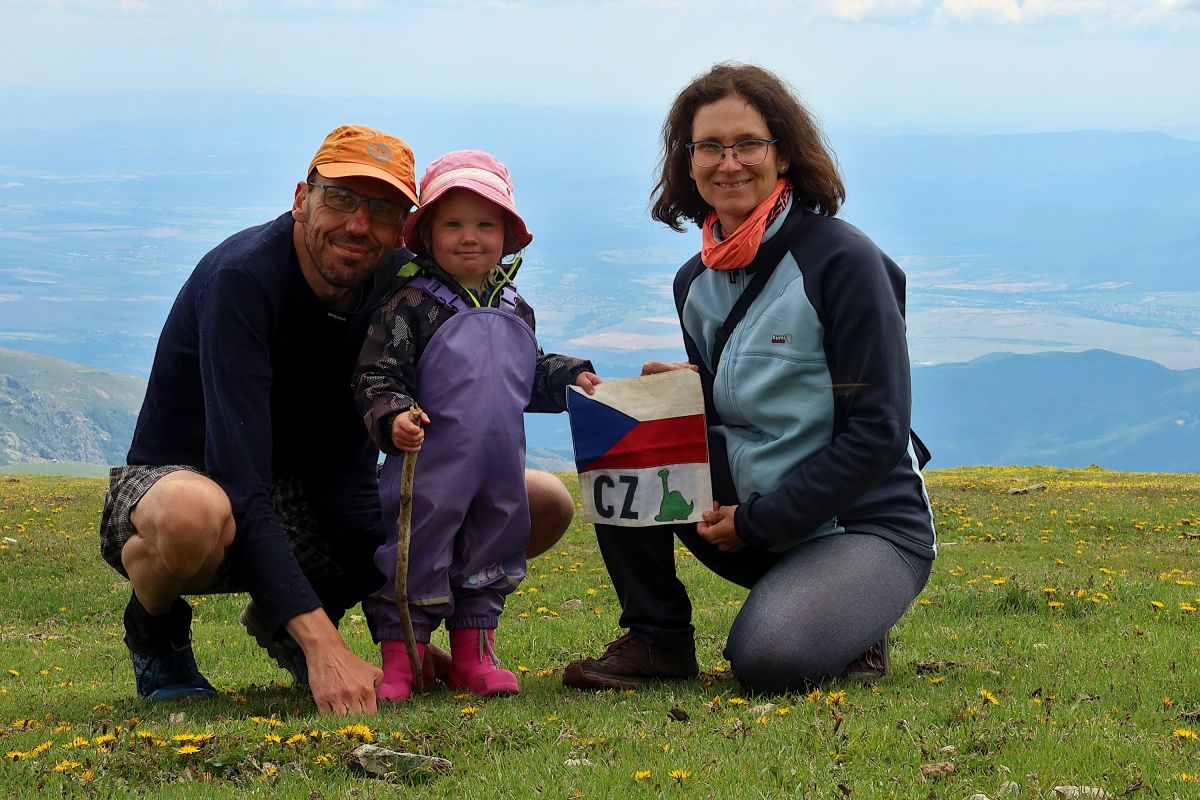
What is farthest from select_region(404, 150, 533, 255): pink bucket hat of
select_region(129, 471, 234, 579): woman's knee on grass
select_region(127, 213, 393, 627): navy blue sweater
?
select_region(129, 471, 234, 579): woman's knee on grass

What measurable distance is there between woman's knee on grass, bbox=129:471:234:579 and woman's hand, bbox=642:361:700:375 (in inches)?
84.4

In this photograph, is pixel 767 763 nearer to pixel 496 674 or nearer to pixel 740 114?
pixel 496 674

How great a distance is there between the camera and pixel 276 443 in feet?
20.9

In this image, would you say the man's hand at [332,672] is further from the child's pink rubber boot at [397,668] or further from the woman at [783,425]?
the woman at [783,425]

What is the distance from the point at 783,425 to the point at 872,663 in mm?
1319

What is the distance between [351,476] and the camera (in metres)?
6.66

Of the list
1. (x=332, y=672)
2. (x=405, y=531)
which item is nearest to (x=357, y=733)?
(x=332, y=672)

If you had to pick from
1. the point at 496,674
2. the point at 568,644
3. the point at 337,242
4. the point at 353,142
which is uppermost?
the point at 353,142

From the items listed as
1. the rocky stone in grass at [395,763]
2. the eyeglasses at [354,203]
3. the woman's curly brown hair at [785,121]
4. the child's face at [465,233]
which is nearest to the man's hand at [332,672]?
the rocky stone in grass at [395,763]

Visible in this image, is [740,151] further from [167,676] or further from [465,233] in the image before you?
[167,676]

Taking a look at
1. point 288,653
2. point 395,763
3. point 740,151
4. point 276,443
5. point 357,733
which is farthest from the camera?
point 288,653

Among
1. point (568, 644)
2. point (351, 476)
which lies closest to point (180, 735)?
point (351, 476)

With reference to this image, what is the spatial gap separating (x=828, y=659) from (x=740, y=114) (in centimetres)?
265

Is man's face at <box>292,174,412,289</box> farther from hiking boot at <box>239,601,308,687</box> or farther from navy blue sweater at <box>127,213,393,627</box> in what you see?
hiking boot at <box>239,601,308,687</box>
